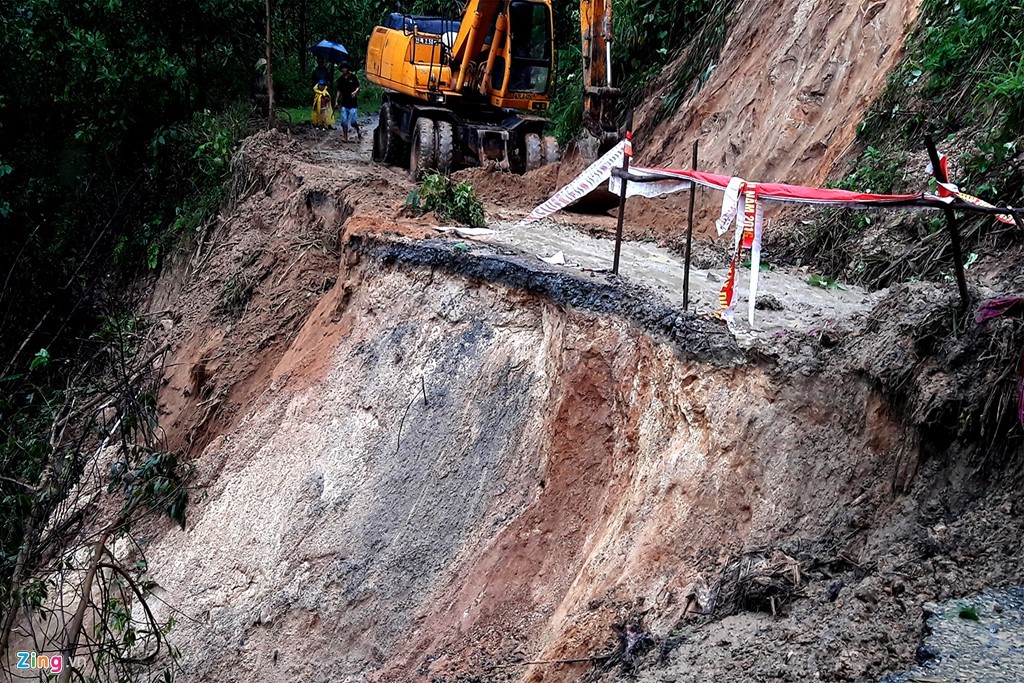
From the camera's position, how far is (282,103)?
2448 centimetres

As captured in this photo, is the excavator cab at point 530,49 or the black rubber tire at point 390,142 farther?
the black rubber tire at point 390,142

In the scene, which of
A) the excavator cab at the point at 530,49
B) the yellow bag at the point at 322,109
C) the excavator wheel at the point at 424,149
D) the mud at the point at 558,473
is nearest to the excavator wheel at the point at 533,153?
the excavator cab at the point at 530,49

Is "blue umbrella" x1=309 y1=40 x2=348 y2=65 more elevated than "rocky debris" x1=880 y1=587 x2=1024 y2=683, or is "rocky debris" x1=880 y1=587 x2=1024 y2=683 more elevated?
"blue umbrella" x1=309 y1=40 x2=348 y2=65

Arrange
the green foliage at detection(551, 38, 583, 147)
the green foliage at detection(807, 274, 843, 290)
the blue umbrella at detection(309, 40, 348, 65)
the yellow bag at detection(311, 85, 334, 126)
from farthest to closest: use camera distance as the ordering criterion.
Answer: the blue umbrella at detection(309, 40, 348, 65)
the yellow bag at detection(311, 85, 334, 126)
the green foliage at detection(551, 38, 583, 147)
the green foliage at detection(807, 274, 843, 290)

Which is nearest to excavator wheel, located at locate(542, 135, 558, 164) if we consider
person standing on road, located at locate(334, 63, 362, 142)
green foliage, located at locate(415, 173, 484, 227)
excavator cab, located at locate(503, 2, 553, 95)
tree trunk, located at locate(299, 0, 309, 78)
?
excavator cab, located at locate(503, 2, 553, 95)

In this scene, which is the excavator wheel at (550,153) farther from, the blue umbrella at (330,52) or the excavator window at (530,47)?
the blue umbrella at (330,52)

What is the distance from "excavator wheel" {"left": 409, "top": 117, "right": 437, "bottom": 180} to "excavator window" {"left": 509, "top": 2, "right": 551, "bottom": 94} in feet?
4.59

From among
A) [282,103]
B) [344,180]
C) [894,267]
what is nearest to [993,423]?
[894,267]

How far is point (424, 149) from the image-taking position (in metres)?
15.0

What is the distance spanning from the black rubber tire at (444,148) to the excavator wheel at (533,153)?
1.16 m

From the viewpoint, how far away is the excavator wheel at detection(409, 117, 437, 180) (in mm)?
15000

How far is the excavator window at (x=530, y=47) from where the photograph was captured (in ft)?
49.1

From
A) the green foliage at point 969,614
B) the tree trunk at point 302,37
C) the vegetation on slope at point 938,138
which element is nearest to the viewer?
the green foliage at point 969,614

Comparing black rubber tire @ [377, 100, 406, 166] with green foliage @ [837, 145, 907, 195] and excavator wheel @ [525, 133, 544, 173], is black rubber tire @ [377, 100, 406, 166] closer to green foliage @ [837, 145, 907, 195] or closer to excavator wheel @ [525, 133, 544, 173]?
excavator wheel @ [525, 133, 544, 173]
